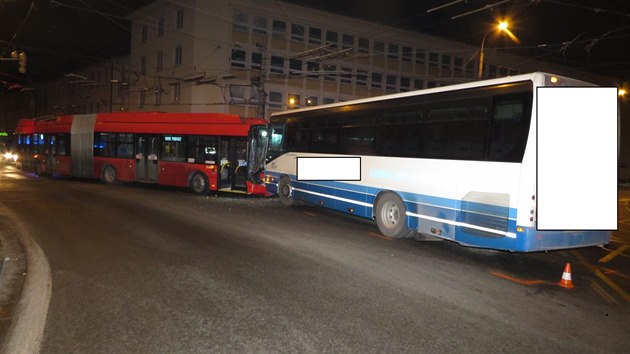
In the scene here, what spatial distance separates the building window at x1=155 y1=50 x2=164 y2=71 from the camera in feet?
141

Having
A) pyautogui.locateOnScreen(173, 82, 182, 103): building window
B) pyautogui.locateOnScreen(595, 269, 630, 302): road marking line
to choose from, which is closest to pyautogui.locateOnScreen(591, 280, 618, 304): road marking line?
pyautogui.locateOnScreen(595, 269, 630, 302): road marking line

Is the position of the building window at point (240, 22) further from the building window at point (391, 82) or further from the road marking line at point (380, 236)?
the road marking line at point (380, 236)

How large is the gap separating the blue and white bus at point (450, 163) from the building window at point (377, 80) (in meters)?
36.0

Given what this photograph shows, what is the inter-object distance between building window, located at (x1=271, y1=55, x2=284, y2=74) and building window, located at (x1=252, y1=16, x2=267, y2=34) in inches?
96.0

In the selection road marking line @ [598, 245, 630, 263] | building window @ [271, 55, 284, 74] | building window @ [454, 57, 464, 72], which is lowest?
road marking line @ [598, 245, 630, 263]

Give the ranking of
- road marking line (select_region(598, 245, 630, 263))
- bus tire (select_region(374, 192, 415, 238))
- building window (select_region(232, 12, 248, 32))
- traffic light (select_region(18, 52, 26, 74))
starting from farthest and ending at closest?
building window (select_region(232, 12, 248, 32)) < traffic light (select_region(18, 52, 26, 74)) < bus tire (select_region(374, 192, 415, 238)) < road marking line (select_region(598, 245, 630, 263))

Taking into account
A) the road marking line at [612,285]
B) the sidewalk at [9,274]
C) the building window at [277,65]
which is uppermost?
the building window at [277,65]

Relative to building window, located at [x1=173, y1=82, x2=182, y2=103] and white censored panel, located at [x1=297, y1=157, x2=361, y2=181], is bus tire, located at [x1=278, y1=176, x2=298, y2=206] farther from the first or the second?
building window, located at [x1=173, y1=82, x2=182, y2=103]

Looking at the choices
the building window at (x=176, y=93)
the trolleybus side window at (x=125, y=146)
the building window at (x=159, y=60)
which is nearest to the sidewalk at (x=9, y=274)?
the trolleybus side window at (x=125, y=146)

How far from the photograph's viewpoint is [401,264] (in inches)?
306

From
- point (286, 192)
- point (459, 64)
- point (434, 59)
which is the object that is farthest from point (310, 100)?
point (286, 192)

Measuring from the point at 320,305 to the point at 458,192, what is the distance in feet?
13.4

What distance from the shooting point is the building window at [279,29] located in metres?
41.5

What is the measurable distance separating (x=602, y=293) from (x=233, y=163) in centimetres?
1468
